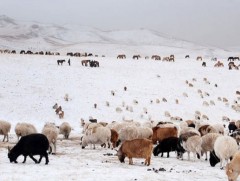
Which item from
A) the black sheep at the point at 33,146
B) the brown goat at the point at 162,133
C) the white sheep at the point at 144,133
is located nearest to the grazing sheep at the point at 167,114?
the brown goat at the point at 162,133

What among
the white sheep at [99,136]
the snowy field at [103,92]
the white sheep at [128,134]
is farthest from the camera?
the snowy field at [103,92]

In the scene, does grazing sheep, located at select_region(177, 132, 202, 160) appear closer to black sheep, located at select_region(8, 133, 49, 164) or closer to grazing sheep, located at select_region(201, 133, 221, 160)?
grazing sheep, located at select_region(201, 133, 221, 160)

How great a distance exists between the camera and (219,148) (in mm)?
14711

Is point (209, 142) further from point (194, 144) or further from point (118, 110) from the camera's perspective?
point (118, 110)

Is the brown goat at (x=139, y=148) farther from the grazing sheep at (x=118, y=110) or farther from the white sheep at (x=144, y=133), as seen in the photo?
the grazing sheep at (x=118, y=110)

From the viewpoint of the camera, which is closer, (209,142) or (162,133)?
(209,142)

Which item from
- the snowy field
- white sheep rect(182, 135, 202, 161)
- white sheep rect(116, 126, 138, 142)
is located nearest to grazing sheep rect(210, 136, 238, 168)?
the snowy field

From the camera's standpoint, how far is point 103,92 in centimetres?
4188

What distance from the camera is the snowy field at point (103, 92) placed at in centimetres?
2441

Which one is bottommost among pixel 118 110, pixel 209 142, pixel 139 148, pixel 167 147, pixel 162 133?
pixel 167 147

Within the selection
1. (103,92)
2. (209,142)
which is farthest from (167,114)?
(209,142)

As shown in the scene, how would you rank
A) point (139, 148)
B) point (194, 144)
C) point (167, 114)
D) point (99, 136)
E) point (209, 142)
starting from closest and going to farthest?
point (139, 148) < point (194, 144) < point (209, 142) < point (99, 136) < point (167, 114)

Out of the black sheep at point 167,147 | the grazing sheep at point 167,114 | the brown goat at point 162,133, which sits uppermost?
the grazing sheep at point 167,114

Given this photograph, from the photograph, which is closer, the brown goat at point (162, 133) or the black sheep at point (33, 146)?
the black sheep at point (33, 146)
